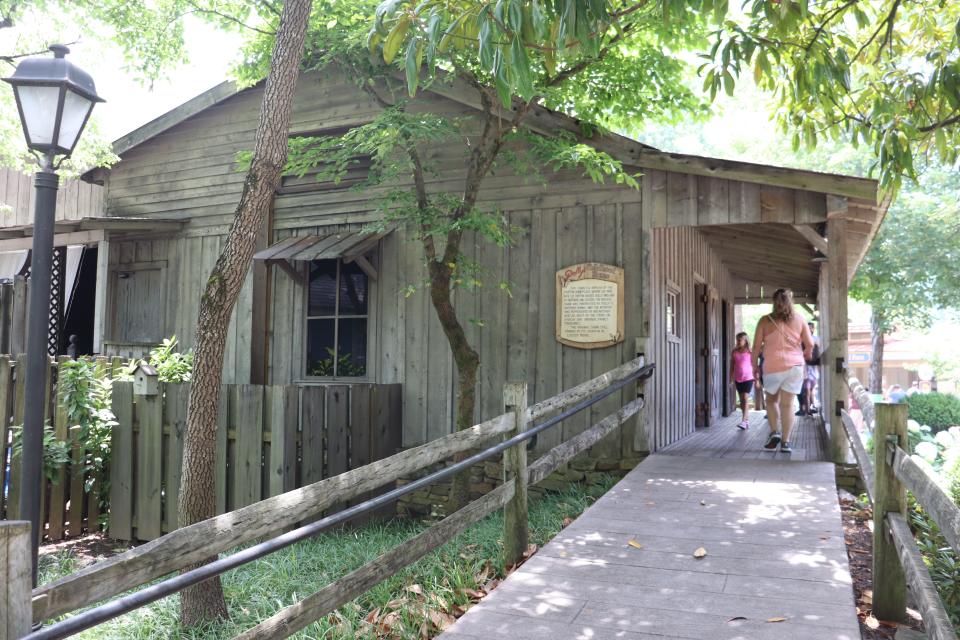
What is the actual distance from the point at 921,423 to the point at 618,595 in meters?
18.0

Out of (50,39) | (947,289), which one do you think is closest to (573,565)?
(50,39)

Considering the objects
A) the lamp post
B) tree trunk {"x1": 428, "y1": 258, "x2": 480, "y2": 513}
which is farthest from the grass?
the lamp post

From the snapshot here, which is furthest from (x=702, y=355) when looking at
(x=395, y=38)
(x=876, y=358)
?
(x=876, y=358)

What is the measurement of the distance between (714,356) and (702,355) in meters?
1.99

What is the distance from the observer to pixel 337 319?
10047 millimetres

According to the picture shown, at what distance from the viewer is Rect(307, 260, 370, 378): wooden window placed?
390 inches

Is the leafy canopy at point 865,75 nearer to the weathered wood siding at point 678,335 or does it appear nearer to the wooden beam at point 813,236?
the wooden beam at point 813,236

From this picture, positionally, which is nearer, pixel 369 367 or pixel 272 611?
pixel 272 611

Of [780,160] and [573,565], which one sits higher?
[780,160]

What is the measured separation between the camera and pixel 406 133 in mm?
7594

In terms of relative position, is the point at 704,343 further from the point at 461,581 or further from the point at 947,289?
the point at 947,289

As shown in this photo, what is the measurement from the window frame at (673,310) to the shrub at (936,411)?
11.8m

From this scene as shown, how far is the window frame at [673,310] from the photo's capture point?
909 centimetres

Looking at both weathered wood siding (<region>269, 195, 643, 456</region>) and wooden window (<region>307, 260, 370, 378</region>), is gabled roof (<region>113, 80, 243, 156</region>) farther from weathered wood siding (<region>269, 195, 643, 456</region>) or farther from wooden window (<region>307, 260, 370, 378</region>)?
weathered wood siding (<region>269, 195, 643, 456</region>)
